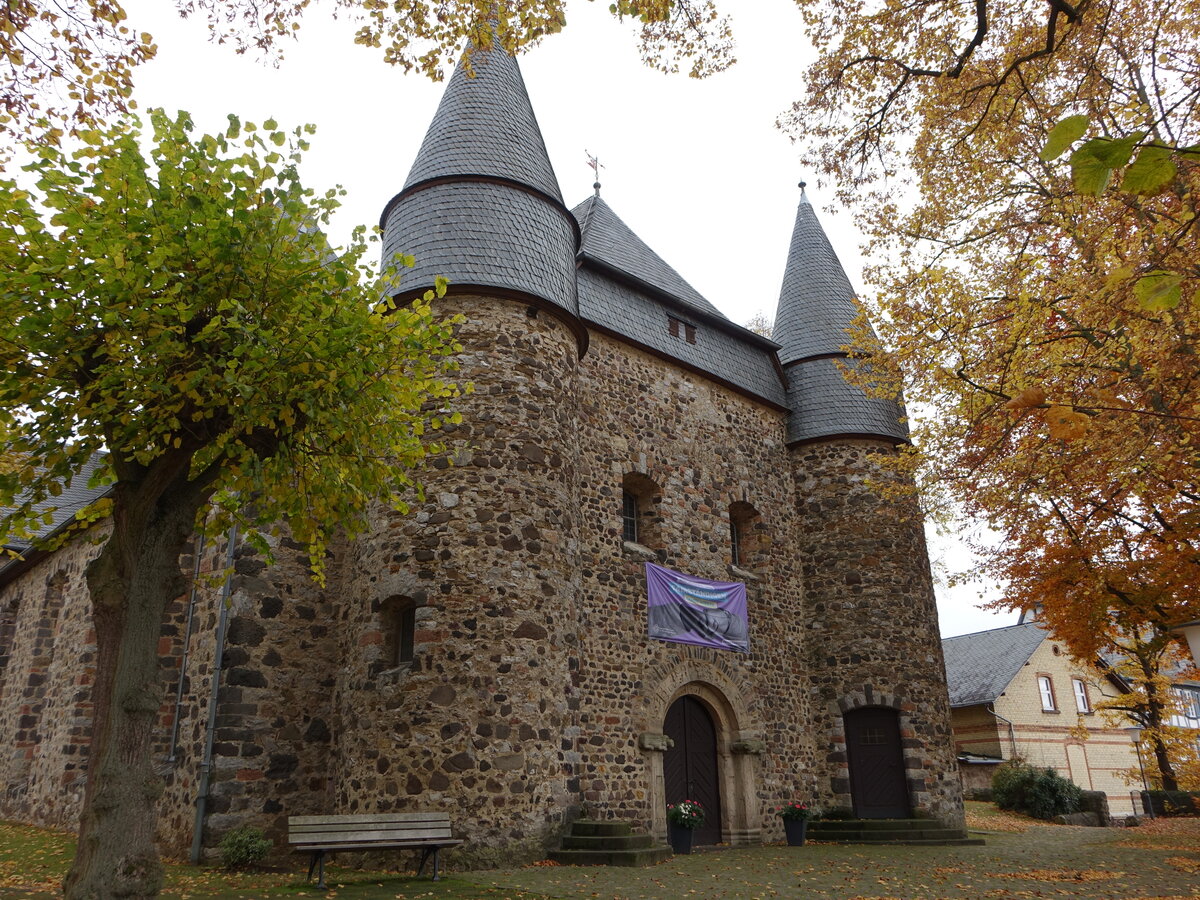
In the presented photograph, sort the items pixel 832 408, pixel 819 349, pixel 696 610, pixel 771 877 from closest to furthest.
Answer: pixel 771 877, pixel 696 610, pixel 832 408, pixel 819 349

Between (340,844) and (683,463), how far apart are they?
9.02 m

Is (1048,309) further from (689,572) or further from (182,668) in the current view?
(182,668)

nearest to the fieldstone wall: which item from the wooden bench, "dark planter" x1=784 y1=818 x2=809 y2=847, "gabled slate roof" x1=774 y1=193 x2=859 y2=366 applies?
the wooden bench

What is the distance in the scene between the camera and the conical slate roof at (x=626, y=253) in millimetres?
16828

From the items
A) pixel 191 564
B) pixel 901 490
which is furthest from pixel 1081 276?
pixel 191 564

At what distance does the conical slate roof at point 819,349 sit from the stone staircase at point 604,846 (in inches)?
379

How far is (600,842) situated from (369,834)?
3.25m

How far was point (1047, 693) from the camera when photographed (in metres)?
30.5

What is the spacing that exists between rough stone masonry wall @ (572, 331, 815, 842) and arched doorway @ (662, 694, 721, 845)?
0.61 feet

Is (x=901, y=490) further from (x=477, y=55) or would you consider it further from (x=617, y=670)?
(x=477, y=55)

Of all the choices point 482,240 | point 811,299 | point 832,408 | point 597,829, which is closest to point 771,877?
point 597,829

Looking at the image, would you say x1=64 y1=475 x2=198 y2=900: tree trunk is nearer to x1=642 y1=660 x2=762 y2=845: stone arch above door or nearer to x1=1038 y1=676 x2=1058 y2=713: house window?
x1=642 y1=660 x2=762 y2=845: stone arch above door

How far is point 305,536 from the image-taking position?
8.38 m

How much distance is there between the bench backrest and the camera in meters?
8.48
